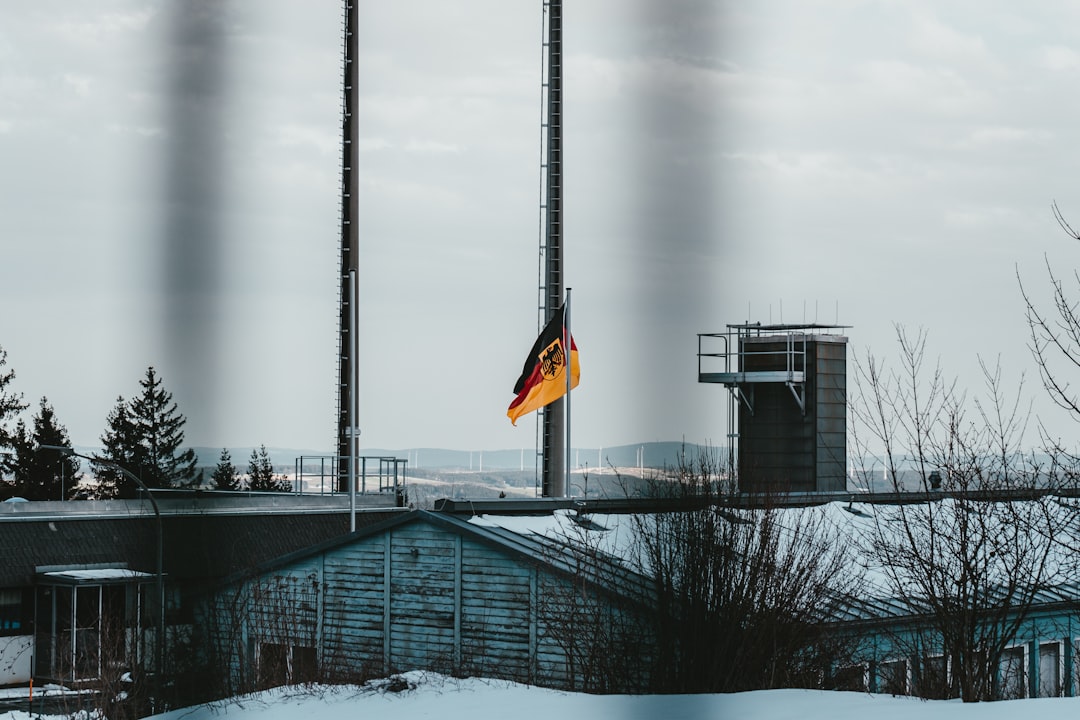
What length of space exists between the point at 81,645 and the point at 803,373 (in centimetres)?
1579

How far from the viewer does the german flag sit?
1539 centimetres

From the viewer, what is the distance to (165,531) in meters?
1.87

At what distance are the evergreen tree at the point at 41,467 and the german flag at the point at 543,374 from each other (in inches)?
1172

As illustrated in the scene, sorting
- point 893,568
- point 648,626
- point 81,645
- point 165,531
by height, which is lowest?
point 81,645

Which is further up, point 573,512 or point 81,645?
point 573,512

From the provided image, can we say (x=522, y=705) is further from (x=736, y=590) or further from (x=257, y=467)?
(x=257, y=467)

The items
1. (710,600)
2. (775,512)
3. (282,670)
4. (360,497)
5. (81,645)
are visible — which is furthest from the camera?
(360,497)

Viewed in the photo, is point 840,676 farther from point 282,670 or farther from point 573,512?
point 282,670

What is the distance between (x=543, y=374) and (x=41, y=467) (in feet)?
106

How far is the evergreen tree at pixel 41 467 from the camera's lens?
42.5 metres

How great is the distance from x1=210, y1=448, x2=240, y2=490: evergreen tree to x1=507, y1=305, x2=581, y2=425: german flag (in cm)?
1252

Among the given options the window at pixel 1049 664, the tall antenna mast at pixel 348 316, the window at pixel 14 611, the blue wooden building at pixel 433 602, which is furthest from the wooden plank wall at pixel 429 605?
the window at pixel 14 611

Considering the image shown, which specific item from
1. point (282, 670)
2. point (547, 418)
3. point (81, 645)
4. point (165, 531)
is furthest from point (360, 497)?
point (165, 531)

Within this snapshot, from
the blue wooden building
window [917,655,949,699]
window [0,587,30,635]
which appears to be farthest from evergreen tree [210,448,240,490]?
window [0,587,30,635]
